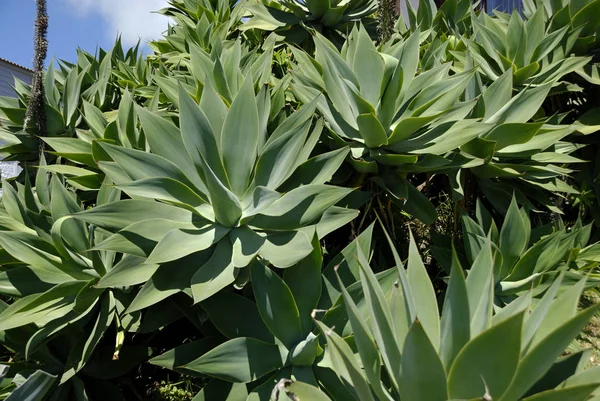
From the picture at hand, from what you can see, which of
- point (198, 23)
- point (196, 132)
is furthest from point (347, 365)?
point (198, 23)

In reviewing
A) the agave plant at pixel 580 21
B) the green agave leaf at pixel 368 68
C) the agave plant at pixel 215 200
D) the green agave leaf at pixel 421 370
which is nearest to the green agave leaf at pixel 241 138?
the agave plant at pixel 215 200

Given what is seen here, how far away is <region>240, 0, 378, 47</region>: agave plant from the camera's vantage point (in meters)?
2.50

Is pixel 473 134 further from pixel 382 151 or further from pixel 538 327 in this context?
pixel 538 327

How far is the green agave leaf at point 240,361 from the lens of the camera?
1.04 meters

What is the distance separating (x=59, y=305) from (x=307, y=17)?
197cm

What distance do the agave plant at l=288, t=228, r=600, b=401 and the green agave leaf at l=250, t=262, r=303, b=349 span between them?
0.22 meters

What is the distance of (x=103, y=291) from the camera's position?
51.1 inches

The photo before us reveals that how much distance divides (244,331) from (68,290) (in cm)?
54

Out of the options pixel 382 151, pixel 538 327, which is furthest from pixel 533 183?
pixel 538 327

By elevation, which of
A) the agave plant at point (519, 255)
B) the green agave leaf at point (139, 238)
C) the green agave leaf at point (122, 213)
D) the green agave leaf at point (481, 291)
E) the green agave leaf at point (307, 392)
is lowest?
the agave plant at point (519, 255)

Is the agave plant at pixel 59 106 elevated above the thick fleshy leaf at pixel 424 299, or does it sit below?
above

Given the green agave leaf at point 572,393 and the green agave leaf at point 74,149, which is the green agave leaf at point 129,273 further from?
the green agave leaf at point 572,393

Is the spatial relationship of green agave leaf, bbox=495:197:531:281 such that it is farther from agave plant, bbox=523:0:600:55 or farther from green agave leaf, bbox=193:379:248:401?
agave plant, bbox=523:0:600:55

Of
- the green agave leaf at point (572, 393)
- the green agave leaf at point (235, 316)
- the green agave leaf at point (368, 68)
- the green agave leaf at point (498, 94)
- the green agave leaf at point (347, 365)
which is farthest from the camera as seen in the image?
the green agave leaf at point (498, 94)
